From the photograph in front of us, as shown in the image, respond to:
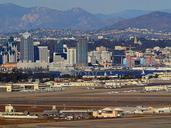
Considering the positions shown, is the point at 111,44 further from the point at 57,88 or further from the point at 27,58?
the point at 57,88

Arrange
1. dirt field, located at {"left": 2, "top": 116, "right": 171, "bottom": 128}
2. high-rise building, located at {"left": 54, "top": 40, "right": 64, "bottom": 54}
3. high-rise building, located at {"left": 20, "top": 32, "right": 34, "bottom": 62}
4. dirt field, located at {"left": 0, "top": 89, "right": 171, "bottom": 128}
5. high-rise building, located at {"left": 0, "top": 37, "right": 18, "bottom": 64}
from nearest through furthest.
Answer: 1. dirt field, located at {"left": 2, "top": 116, "right": 171, "bottom": 128}
2. dirt field, located at {"left": 0, "top": 89, "right": 171, "bottom": 128}
3. high-rise building, located at {"left": 20, "top": 32, "right": 34, "bottom": 62}
4. high-rise building, located at {"left": 0, "top": 37, "right": 18, "bottom": 64}
5. high-rise building, located at {"left": 54, "top": 40, "right": 64, "bottom": 54}

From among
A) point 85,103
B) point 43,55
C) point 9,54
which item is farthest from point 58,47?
point 85,103

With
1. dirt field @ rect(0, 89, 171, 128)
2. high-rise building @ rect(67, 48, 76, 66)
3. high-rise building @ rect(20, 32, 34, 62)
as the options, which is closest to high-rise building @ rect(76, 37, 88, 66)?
high-rise building @ rect(67, 48, 76, 66)

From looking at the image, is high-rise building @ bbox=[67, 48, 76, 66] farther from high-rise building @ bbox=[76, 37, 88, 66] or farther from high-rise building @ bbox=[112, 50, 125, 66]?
high-rise building @ bbox=[112, 50, 125, 66]

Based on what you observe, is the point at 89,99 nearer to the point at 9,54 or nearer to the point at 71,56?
the point at 71,56

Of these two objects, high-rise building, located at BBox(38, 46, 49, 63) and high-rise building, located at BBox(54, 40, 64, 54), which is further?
high-rise building, located at BBox(54, 40, 64, 54)

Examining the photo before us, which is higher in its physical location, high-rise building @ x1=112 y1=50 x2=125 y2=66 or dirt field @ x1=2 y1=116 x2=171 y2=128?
dirt field @ x1=2 y1=116 x2=171 y2=128

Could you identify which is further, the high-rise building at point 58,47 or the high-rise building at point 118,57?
the high-rise building at point 58,47

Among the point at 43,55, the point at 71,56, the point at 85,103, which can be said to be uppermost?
the point at 85,103

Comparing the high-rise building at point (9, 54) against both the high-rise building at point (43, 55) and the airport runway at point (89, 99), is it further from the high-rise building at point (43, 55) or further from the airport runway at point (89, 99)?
the airport runway at point (89, 99)

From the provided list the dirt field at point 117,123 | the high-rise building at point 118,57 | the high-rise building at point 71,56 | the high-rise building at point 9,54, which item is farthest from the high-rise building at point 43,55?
the dirt field at point 117,123

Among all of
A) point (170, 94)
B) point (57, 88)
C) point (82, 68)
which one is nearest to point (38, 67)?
point (82, 68)

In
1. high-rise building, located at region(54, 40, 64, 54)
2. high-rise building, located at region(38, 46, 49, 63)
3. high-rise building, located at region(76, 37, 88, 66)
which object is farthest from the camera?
high-rise building, located at region(54, 40, 64, 54)
